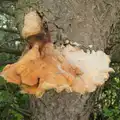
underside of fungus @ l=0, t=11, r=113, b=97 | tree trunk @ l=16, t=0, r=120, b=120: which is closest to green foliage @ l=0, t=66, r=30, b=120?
tree trunk @ l=16, t=0, r=120, b=120

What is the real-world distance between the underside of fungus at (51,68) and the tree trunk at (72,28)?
0.17 ft

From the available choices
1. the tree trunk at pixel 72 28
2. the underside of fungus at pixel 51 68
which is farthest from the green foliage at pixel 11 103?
the underside of fungus at pixel 51 68

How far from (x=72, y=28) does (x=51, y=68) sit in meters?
0.20

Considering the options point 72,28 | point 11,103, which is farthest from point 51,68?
point 11,103

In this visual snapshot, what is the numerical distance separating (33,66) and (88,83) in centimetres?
18

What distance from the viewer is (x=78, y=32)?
3.88 feet

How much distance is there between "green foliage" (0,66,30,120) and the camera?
1700mm

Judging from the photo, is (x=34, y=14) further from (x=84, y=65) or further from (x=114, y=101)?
(x=114, y=101)

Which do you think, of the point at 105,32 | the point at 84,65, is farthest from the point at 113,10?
the point at 84,65

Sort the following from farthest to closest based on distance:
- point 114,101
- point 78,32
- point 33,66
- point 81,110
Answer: point 114,101 < point 81,110 < point 78,32 < point 33,66

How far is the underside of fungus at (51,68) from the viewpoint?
999 millimetres

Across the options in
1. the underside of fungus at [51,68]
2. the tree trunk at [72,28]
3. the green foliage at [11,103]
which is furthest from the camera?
the green foliage at [11,103]

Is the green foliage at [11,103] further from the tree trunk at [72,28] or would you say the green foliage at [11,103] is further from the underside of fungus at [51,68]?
the underside of fungus at [51,68]

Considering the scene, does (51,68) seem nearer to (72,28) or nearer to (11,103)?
(72,28)
